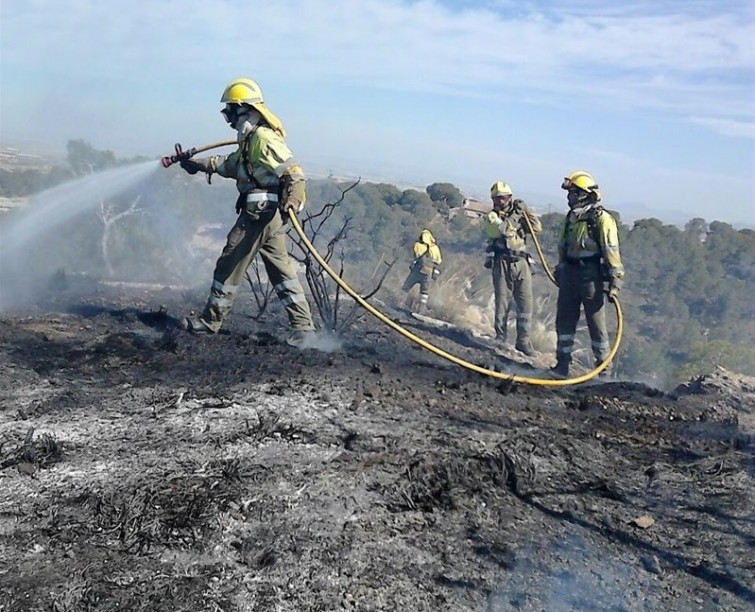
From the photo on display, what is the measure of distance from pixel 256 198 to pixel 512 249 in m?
5.23

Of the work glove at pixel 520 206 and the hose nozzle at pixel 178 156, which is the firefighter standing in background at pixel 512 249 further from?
the hose nozzle at pixel 178 156

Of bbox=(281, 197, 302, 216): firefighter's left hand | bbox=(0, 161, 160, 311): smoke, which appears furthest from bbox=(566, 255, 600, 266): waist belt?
bbox=(0, 161, 160, 311): smoke

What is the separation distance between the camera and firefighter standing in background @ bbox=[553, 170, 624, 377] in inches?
286

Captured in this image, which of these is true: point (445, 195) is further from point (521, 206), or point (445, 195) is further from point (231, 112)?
point (231, 112)

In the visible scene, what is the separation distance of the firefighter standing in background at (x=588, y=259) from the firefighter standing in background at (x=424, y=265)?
5699 millimetres

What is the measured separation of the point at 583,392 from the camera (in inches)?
247

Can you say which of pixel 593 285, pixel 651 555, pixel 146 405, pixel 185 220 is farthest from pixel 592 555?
pixel 185 220

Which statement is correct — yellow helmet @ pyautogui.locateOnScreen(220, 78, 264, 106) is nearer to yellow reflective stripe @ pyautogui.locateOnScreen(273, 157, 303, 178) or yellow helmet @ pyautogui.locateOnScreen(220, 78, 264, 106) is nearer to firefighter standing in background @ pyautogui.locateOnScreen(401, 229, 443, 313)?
yellow reflective stripe @ pyautogui.locateOnScreen(273, 157, 303, 178)

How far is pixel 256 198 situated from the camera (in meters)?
5.75

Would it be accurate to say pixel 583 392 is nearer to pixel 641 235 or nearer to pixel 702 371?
pixel 702 371

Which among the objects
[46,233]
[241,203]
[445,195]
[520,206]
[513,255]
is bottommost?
[46,233]

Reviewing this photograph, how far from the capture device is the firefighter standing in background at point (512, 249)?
1016 centimetres

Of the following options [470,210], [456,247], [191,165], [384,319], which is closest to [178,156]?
[191,165]

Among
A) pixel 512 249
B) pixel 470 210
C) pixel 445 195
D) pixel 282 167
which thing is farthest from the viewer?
pixel 445 195
